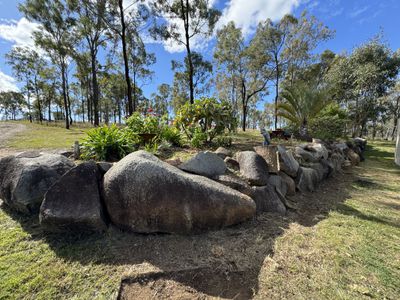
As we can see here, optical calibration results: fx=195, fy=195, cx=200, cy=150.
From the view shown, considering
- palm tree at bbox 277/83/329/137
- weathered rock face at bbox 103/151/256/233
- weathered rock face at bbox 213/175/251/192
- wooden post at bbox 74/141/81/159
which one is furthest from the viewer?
palm tree at bbox 277/83/329/137

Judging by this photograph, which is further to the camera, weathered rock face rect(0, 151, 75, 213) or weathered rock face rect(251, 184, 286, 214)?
weathered rock face rect(251, 184, 286, 214)

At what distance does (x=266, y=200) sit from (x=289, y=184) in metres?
1.00

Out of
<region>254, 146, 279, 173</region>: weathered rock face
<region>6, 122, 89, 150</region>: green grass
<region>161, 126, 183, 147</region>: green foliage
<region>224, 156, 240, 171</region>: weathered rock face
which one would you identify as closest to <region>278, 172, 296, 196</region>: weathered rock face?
<region>254, 146, 279, 173</region>: weathered rock face

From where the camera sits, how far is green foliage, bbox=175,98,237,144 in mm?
5297

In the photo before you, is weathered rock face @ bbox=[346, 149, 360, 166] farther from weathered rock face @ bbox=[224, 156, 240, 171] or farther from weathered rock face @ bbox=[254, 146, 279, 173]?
weathered rock face @ bbox=[224, 156, 240, 171]

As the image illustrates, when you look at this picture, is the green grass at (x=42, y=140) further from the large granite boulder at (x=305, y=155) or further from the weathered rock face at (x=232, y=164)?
the large granite boulder at (x=305, y=155)

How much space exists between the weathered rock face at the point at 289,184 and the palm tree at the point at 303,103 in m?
5.72

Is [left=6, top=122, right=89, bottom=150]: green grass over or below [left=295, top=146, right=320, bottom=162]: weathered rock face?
below

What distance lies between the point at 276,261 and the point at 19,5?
22.0 metres

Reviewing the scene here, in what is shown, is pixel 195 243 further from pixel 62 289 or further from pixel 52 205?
pixel 52 205

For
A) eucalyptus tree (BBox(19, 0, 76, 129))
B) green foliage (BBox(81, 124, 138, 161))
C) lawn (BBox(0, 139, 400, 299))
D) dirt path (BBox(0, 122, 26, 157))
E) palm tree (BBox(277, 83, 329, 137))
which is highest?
eucalyptus tree (BBox(19, 0, 76, 129))

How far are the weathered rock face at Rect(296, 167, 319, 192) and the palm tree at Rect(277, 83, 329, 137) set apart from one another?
4.79 metres

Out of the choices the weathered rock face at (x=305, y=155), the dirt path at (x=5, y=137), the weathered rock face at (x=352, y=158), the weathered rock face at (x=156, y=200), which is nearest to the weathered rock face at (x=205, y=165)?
the weathered rock face at (x=156, y=200)

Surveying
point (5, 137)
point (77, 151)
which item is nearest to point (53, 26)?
point (5, 137)
